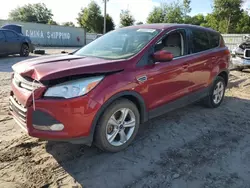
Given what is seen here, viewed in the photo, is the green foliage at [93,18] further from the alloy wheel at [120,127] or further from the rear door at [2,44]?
the alloy wheel at [120,127]

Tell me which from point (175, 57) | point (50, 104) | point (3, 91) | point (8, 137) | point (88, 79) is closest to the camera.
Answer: point (50, 104)

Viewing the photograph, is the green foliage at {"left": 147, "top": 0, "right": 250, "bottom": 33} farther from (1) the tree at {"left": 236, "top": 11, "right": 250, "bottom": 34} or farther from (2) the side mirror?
(2) the side mirror

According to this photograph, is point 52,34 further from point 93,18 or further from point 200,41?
point 200,41

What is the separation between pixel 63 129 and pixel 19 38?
38.4ft

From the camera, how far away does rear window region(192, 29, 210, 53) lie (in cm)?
447

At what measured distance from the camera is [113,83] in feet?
9.68

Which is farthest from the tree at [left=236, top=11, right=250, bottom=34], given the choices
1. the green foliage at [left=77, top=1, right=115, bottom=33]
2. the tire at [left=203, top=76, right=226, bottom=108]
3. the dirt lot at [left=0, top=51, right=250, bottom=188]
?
the dirt lot at [left=0, top=51, right=250, bottom=188]

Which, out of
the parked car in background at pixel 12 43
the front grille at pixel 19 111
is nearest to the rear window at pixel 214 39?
the front grille at pixel 19 111

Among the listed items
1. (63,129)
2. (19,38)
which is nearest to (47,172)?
(63,129)

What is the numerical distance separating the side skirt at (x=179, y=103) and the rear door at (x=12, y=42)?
10.7 m

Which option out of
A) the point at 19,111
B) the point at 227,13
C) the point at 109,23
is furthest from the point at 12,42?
the point at 109,23

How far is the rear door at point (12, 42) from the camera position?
1210 cm

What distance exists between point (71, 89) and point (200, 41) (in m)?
3.01

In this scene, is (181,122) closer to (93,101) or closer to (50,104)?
(93,101)
